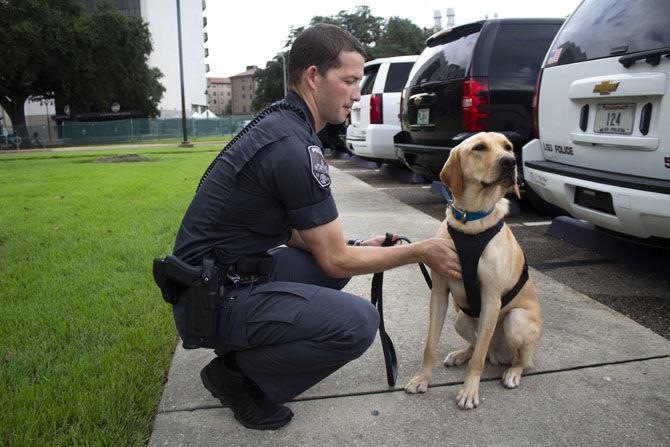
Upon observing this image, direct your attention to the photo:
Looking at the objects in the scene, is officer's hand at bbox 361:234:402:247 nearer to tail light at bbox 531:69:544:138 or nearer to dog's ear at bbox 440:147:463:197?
→ dog's ear at bbox 440:147:463:197

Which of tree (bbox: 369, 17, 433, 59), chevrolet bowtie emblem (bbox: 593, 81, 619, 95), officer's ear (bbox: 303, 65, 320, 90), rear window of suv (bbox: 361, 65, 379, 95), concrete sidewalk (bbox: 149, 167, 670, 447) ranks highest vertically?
tree (bbox: 369, 17, 433, 59)

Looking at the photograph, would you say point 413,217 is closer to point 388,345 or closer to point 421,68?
point 421,68

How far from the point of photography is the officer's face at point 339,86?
7.47 feet

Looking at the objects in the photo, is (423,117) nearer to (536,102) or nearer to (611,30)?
(536,102)

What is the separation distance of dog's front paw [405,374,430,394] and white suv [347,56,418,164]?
690cm

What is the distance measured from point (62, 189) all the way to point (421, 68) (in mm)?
6521

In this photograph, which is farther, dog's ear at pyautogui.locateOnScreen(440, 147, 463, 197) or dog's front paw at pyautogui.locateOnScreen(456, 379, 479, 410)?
dog's ear at pyautogui.locateOnScreen(440, 147, 463, 197)

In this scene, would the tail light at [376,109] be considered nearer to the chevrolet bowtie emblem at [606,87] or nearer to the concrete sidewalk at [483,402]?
the chevrolet bowtie emblem at [606,87]

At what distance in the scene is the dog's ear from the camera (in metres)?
2.53

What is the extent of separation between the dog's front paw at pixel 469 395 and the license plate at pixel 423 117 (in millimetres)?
4266

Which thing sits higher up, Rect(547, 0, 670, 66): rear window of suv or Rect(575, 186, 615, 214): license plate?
Rect(547, 0, 670, 66): rear window of suv

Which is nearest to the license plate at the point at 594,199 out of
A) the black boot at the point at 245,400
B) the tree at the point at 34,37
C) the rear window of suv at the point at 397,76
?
the black boot at the point at 245,400

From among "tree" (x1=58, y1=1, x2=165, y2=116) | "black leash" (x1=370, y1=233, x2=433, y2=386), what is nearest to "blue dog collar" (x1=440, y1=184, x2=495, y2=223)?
"black leash" (x1=370, y1=233, x2=433, y2=386)

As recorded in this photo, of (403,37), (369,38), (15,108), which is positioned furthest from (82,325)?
(369,38)
